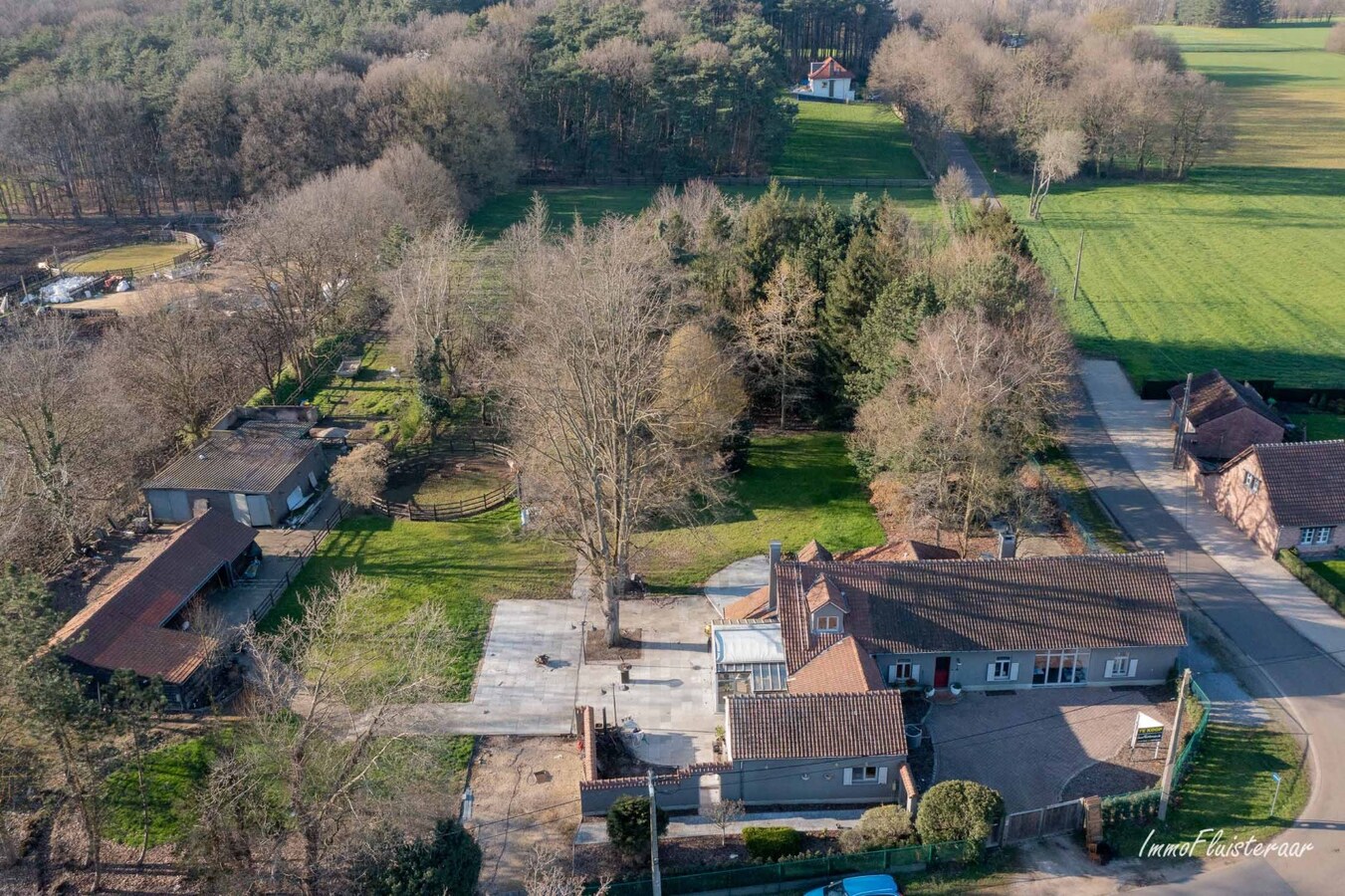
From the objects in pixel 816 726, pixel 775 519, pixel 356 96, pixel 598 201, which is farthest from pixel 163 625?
pixel 598 201

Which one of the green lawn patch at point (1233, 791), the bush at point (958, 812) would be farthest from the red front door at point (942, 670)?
the green lawn patch at point (1233, 791)

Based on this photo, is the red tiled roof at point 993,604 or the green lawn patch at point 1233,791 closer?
the green lawn patch at point 1233,791

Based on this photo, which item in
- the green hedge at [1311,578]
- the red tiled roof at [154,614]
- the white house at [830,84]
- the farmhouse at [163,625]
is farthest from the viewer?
the white house at [830,84]

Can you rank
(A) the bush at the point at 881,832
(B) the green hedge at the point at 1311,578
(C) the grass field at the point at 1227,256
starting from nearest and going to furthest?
(A) the bush at the point at 881,832 < (B) the green hedge at the point at 1311,578 < (C) the grass field at the point at 1227,256

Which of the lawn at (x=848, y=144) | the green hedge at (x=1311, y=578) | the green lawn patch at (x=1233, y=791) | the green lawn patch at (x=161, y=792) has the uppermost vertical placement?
the lawn at (x=848, y=144)

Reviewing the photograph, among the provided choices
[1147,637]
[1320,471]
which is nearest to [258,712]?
[1147,637]

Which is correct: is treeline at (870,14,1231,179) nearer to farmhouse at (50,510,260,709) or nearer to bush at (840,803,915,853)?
bush at (840,803,915,853)

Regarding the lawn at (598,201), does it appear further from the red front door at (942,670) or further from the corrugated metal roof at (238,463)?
the red front door at (942,670)

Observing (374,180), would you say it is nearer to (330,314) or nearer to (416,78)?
(330,314)
